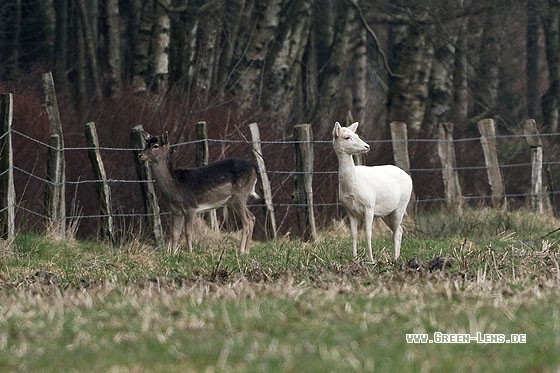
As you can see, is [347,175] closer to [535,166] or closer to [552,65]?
[535,166]

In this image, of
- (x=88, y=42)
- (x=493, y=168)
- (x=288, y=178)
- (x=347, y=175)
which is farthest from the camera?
(x=88, y=42)

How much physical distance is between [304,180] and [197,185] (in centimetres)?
269

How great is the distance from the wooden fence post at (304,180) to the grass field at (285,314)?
5.10m

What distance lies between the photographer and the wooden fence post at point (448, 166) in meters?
21.6

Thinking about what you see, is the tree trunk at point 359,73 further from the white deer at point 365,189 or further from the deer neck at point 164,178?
the white deer at point 365,189

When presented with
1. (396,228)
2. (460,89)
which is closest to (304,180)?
(396,228)

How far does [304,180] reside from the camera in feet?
61.6

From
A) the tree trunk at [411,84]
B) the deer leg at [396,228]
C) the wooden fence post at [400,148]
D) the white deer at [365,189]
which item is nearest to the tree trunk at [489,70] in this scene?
the tree trunk at [411,84]

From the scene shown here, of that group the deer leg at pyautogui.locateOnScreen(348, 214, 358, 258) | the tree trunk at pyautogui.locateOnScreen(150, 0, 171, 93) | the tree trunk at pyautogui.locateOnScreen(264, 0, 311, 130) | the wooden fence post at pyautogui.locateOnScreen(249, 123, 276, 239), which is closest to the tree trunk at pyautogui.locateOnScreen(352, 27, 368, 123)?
the tree trunk at pyautogui.locateOnScreen(264, 0, 311, 130)

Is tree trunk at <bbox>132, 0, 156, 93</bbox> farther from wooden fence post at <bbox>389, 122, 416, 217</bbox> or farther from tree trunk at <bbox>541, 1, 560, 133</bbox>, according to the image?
tree trunk at <bbox>541, 1, 560, 133</bbox>

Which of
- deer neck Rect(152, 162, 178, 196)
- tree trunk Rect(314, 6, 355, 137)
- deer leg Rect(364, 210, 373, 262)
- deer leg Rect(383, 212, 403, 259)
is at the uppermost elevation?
tree trunk Rect(314, 6, 355, 137)

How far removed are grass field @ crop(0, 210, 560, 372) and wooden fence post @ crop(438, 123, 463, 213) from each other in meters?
8.16

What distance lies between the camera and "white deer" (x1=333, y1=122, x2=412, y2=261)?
46.8ft

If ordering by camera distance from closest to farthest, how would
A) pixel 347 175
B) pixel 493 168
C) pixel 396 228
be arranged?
pixel 347 175, pixel 396 228, pixel 493 168
